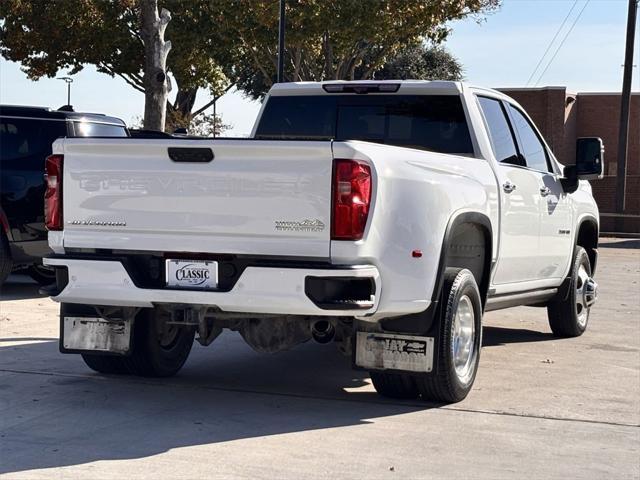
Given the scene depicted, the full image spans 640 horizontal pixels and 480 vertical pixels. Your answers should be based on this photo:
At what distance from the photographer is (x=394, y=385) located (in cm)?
755

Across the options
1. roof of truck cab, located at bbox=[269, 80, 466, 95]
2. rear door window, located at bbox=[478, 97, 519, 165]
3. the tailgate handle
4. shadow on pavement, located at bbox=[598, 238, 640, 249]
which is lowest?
shadow on pavement, located at bbox=[598, 238, 640, 249]

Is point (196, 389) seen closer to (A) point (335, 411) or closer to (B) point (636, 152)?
(A) point (335, 411)

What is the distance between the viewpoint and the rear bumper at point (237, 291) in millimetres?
6547

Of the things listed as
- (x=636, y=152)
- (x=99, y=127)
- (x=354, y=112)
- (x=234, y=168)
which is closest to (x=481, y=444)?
(x=234, y=168)

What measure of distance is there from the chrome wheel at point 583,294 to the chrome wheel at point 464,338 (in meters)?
3.24

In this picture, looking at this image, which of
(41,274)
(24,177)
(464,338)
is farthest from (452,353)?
(41,274)

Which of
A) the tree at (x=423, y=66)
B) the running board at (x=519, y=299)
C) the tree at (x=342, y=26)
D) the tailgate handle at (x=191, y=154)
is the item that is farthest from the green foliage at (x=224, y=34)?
the tailgate handle at (x=191, y=154)

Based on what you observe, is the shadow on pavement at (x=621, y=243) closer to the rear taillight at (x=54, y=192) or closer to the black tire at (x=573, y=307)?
the black tire at (x=573, y=307)

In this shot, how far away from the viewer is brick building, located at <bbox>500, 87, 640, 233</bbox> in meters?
40.7

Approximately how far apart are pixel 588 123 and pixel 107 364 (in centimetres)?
4209

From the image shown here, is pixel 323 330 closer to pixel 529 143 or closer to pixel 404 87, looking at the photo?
pixel 404 87

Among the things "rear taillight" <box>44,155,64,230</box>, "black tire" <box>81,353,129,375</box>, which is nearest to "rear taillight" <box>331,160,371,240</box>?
"rear taillight" <box>44,155,64,230</box>

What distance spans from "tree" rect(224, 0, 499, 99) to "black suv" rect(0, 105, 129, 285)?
1889cm

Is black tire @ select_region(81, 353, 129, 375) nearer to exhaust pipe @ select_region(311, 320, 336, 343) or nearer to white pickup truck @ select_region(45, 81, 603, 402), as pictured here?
white pickup truck @ select_region(45, 81, 603, 402)
